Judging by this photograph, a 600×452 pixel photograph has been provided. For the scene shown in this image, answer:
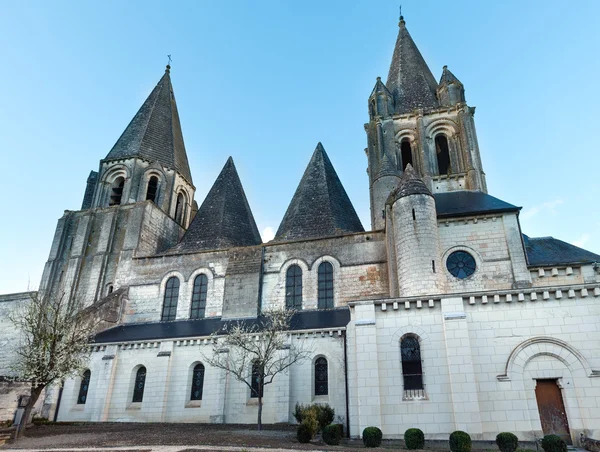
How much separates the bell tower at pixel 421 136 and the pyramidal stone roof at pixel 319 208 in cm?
176

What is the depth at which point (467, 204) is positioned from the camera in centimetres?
2189

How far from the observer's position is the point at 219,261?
2448 cm

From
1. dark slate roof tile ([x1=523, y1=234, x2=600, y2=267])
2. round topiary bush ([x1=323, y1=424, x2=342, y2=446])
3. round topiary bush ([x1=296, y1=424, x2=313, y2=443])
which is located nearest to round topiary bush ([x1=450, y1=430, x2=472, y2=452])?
round topiary bush ([x1=323, y1=424, x2=342, y2=446])

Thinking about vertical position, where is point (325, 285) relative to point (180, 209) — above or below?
below

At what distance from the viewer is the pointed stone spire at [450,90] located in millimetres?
28531

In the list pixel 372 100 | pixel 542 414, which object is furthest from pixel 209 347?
pixel 372 100

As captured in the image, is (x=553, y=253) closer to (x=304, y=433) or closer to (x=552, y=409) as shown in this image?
(x=552, y=409)

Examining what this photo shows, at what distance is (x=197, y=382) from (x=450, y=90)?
23978mm

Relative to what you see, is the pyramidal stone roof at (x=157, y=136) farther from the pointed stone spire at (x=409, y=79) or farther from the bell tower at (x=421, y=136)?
the pointed stone spire at (x=409, y=79)

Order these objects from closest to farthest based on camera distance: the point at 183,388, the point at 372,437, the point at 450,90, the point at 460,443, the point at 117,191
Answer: the point at 460,443, the point at 372,437, the point at 183,388, the point at 450,90, the point at 117,191

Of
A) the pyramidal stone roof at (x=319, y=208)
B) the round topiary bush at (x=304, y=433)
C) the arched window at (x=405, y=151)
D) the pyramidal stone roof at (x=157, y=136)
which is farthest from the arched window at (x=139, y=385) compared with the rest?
the arched window at (x=405, y=151)

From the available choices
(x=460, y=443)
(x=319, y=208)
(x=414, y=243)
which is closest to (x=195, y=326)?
(x=319, y=208)

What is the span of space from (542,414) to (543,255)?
30.9 feet

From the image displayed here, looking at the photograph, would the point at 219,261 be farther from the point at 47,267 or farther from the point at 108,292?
the point at 47,267
